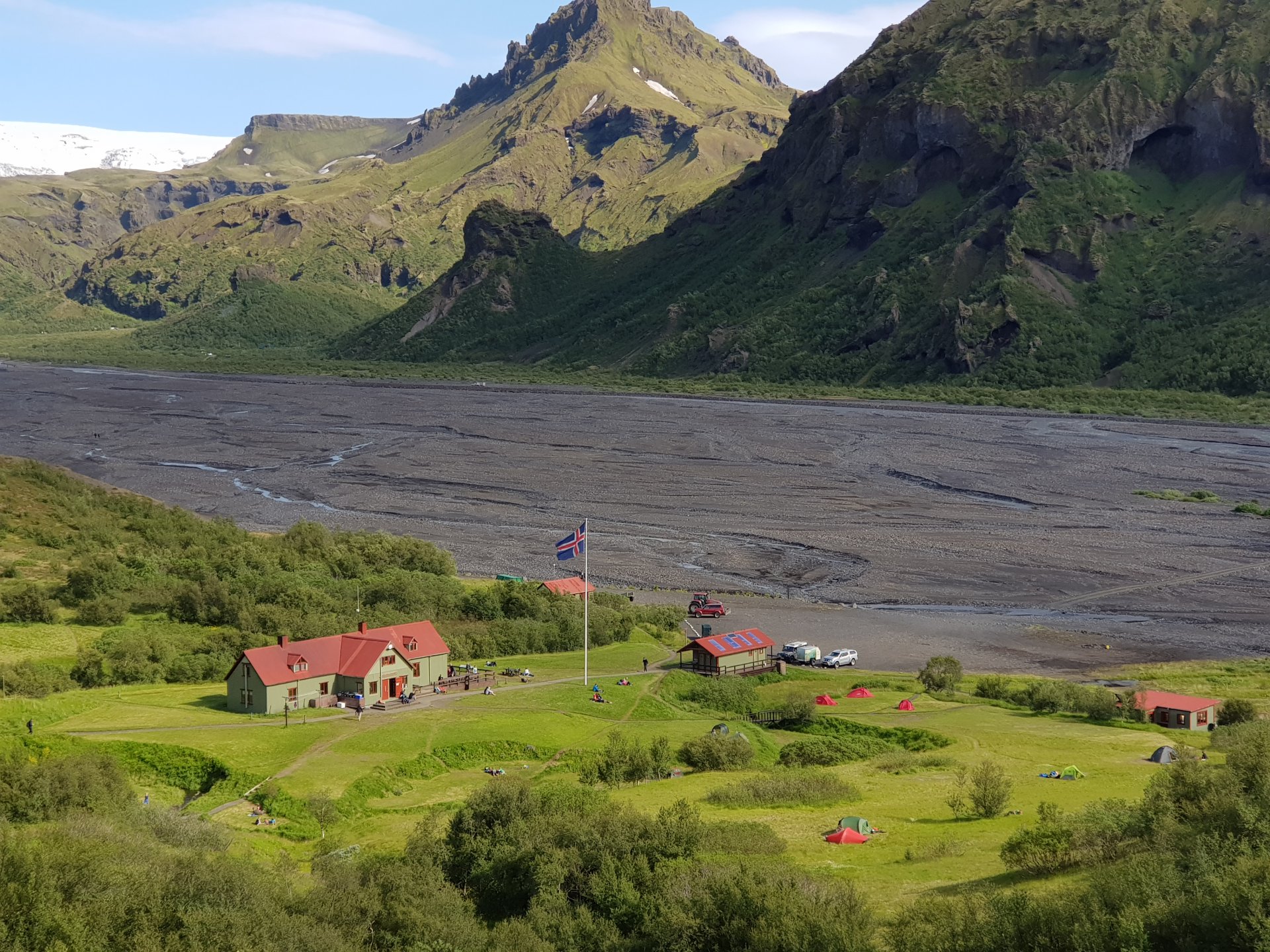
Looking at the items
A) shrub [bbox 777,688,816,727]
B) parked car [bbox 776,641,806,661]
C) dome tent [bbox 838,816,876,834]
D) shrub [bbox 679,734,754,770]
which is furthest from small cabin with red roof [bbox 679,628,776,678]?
dome tent [bbox 838,816,876,834]

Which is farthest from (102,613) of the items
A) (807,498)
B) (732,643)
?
(807,498)

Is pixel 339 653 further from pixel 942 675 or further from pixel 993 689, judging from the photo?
pixel 993 689

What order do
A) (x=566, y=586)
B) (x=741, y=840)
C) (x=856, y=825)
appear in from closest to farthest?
(x=741, y=840) < (x=856, y=825) < (x=566, y=586)

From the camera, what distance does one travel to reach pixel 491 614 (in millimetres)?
57969

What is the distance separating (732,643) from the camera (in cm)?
5125

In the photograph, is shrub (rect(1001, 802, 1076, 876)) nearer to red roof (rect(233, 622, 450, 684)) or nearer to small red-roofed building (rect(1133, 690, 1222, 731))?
small red-roofed building (rect(1133, 690, 1222, 731))

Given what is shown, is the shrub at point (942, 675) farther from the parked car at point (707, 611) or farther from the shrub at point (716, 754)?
the parked car at point (707, 611)

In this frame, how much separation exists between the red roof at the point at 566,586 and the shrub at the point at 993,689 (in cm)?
1771

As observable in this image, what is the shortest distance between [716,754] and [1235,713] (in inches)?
648

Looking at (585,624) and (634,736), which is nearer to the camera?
Result: (634,736)

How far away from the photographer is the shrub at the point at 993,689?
49.0 meters

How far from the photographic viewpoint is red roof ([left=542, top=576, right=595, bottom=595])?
6072 cm

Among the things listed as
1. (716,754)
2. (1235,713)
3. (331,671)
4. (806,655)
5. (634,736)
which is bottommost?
(806,655)

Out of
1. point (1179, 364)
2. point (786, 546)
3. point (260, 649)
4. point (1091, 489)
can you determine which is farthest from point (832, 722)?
point (1179, 364)
